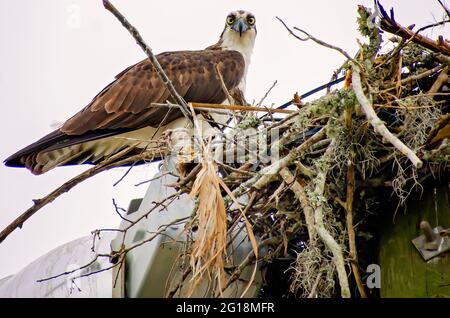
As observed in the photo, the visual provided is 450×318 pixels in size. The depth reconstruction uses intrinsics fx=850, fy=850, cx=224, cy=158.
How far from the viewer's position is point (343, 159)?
4.03 meters

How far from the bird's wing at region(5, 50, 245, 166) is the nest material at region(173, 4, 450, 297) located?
6.30ft

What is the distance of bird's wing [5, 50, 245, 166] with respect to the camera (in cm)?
606

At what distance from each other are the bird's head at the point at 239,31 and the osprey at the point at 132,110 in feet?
0.82

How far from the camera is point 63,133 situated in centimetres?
605

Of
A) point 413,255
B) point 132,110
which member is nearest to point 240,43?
point 132,110

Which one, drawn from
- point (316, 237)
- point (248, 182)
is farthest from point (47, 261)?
point (316, 237)

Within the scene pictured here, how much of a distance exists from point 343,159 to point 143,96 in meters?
2.77

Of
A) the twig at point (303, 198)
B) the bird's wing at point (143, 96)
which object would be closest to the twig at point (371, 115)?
the twig at point (303, 198)

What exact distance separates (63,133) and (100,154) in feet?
1.45

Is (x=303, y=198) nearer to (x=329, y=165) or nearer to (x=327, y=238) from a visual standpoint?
(x=329, y=165)

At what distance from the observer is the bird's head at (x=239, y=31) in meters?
7.48

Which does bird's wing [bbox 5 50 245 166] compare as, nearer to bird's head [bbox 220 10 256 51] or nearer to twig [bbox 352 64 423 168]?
bird's head [bbox 220 10 256 51]

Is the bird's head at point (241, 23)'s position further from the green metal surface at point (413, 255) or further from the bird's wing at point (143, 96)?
the green metal surface at point (413, 255)
